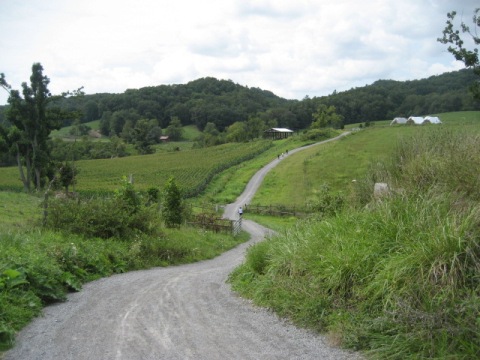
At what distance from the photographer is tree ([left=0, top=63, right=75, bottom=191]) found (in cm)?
4572

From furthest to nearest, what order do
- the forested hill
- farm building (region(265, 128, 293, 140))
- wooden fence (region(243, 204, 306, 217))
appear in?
the forested hill < farm building (region(265, 128, 293, 140)) < wooden fence (region(243, 204, 306, 217))

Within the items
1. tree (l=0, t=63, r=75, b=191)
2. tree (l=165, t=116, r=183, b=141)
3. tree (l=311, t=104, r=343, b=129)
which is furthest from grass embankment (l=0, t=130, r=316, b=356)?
tree (l=165, t=116, r=183, b=141)

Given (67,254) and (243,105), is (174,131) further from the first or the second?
(67,254)

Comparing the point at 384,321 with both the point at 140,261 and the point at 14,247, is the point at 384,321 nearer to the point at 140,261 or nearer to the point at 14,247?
the point at 14,247

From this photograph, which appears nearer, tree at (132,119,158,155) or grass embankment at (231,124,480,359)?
grass embankment at (231,124,480,359)

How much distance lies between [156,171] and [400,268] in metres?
71.1

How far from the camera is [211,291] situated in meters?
9.63

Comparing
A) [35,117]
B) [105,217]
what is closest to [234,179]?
[35,117]

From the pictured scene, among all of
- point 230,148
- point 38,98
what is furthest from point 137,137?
point 38,98

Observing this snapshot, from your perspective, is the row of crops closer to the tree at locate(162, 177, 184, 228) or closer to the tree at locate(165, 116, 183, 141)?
the tree at locate(162, 177, 184, 228)

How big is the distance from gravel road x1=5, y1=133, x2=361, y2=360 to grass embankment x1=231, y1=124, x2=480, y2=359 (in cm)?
42

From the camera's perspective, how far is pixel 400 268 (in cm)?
598

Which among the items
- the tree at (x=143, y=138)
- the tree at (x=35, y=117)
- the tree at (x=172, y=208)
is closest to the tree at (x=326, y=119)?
the tree at (x=143, y=138)

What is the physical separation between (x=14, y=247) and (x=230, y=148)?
95.4 m
